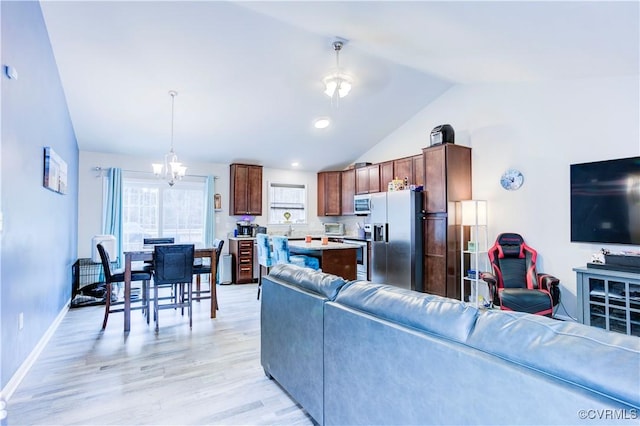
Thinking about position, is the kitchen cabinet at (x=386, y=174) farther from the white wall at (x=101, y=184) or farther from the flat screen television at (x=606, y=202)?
the flat screen television at (x=606, y=202)

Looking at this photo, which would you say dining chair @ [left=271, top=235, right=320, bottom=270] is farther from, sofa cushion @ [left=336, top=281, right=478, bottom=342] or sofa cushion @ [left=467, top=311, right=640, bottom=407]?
sofa cushion @ [left=467, top=311, right=640, bottom=407]

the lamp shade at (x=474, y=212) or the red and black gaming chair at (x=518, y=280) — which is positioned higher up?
the lamp shade at (x=474, y=212)

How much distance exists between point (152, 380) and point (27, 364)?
1076mm

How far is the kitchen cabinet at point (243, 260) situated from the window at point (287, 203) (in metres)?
0.97

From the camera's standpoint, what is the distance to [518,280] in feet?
13.7

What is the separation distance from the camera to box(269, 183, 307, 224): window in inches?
282

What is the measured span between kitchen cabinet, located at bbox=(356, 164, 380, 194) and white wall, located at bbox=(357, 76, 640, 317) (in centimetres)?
157

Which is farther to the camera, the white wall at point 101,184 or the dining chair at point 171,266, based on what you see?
the white wall at point 101,184

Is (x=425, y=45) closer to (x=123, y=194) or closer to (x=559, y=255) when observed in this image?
(x=559, y=255)

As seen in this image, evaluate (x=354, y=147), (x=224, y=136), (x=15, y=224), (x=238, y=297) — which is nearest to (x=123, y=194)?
(x=224, y=136)

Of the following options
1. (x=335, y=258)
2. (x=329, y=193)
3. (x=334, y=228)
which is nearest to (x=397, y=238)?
(x=335, y=258)

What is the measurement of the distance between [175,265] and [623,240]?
15.5ft

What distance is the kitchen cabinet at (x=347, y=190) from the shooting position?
6.89m

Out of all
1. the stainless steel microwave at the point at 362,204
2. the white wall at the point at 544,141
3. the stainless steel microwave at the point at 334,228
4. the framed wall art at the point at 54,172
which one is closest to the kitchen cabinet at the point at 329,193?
the stainless steel microwave at the point at 334,228
